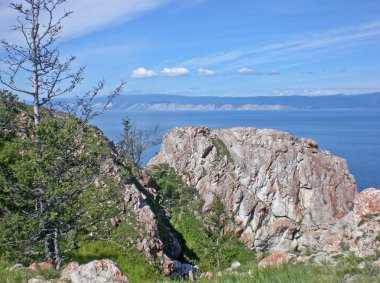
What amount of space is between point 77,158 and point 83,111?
175 centimetres

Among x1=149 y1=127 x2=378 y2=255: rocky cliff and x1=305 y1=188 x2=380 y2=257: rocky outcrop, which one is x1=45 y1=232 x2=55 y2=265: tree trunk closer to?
x1=305 y1=188 x2=380 y2=257: rocky outcrop

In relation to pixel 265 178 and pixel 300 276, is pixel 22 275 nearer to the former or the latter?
pixel 300 276

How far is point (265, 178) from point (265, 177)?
102 millimetres

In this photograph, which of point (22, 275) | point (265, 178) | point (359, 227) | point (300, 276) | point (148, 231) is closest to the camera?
point (300, 276)

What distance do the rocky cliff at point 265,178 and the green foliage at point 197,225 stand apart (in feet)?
4.76

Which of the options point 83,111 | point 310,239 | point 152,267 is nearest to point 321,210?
point 310,239

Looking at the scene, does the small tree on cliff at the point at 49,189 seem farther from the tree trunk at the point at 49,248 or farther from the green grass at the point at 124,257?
the green grass at the point at 124,257

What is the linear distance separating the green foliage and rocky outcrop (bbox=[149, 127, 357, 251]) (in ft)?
4.61

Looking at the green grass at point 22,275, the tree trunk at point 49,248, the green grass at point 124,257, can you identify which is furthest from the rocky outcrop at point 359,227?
the green grass at point 22,275

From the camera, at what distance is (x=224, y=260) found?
97.2 feet

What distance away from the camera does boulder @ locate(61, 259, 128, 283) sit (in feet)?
30.7

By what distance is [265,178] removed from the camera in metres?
40.9

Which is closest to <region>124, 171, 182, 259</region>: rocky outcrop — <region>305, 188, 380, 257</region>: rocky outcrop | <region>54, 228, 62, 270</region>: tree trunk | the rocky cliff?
<region>305, 188, 380, 257</region>: rocky outcrop

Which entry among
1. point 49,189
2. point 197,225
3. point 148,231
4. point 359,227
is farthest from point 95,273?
point 197,225
